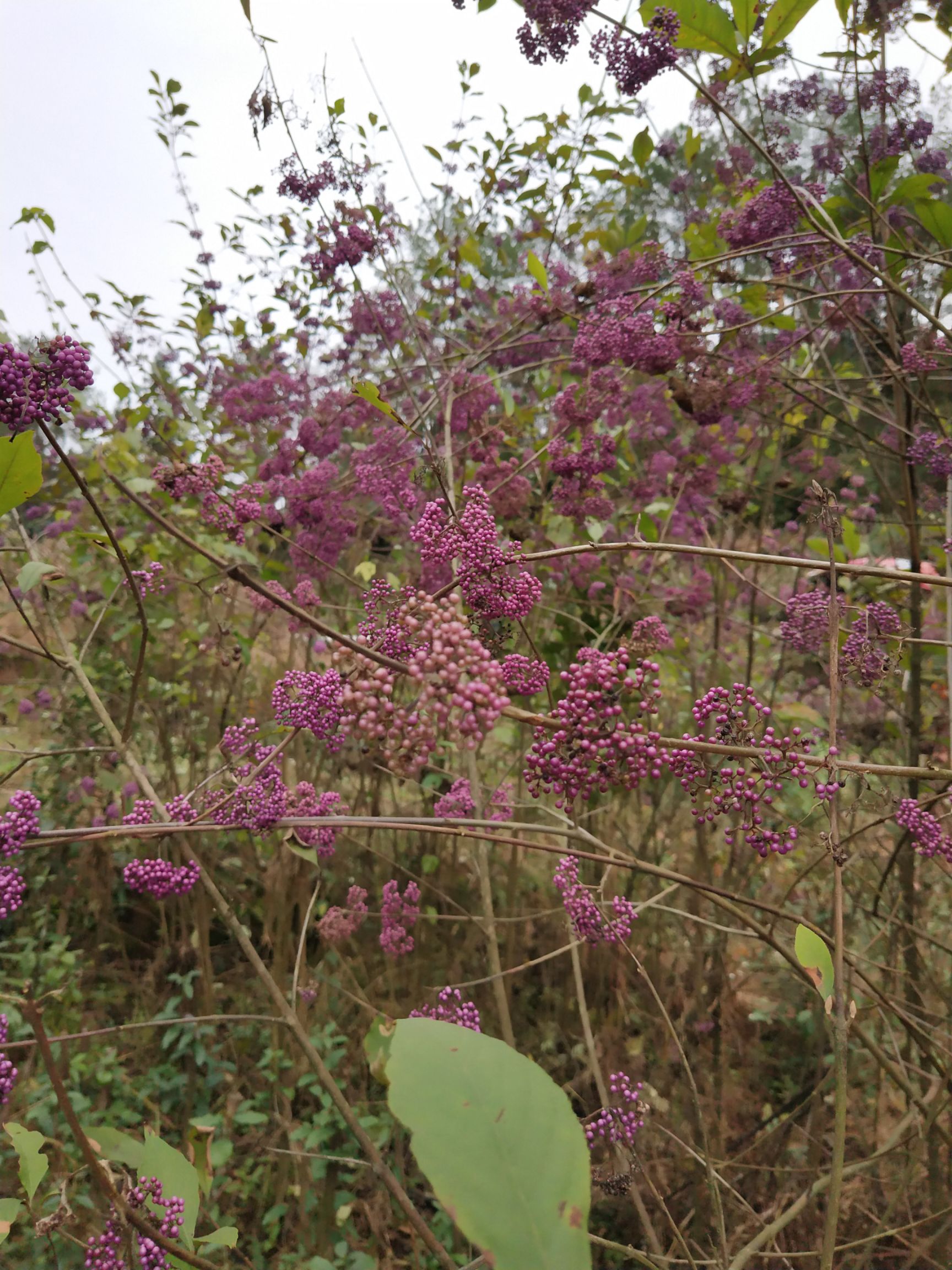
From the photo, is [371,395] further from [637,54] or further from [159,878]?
[637,54]

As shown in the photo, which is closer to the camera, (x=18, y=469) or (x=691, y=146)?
(x=18, y=469)

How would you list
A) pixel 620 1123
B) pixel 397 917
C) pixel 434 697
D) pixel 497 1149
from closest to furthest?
pixel 497 1149
pixel 434 697
pixel 620 1123
pixel 397 917

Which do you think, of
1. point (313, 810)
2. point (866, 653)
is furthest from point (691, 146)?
point (313, 810)

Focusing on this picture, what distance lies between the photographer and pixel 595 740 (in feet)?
2.46

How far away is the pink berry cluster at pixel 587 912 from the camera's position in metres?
1.27

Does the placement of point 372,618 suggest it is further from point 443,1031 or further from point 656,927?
point 656,927

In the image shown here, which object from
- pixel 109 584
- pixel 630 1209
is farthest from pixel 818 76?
pixel 630 1209

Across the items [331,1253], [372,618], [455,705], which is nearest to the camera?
[455,705]

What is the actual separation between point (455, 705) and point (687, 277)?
156 cm

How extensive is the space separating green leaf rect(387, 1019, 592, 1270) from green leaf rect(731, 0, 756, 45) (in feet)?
6.11

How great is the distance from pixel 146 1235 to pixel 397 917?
1.54m

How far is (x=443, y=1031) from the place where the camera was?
15.2 inches

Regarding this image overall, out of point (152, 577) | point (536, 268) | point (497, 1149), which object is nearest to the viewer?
point (497, 1149)

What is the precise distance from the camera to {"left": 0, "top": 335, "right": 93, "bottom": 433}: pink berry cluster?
0.78 metres
